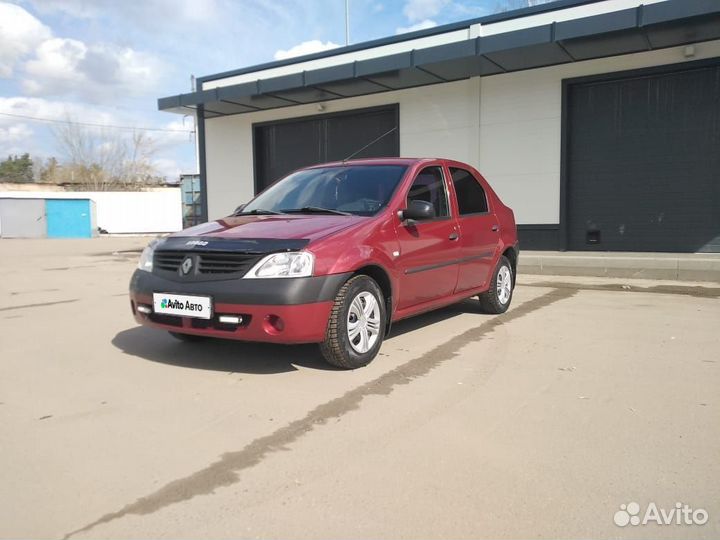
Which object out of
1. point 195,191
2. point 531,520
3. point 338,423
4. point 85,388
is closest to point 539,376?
point 338,423

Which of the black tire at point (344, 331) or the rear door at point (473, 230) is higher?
the rear door at point (473, 230)

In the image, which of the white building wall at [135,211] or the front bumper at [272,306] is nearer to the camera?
the front bumper at [272,306]

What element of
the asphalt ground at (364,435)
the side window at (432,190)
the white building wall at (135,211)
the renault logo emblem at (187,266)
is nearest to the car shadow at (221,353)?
the asphalt ground at (364,435)

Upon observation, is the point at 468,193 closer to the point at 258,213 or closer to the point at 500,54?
the point at 258,213

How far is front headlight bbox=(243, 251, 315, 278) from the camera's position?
3.95m

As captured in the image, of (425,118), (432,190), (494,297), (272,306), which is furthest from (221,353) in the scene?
(425,118)

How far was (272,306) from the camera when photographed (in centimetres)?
388

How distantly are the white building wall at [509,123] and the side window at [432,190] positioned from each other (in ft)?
25.8

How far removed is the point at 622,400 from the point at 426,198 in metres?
2.49

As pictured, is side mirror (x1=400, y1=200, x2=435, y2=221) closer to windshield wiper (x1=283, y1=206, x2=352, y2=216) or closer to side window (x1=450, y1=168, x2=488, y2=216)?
windshield wiper (x1=283, y1=206, x2=352, y2=216)

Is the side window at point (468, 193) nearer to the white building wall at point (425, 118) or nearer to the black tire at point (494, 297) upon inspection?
the black tire at point (494, 297)

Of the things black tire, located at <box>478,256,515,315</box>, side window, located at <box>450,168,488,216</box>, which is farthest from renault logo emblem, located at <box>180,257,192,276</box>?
black tire, located at <box>478,256,515,315</box>

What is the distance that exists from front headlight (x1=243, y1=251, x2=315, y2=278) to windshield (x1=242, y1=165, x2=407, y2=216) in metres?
0.96

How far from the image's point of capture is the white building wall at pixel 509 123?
12430 millimetres
